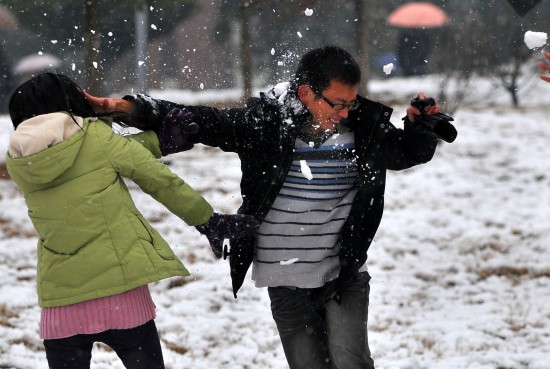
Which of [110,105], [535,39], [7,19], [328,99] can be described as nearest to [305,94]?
[328,99]

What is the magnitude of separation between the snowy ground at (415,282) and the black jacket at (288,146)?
1983 millimetres

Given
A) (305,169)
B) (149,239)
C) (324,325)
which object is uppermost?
(305,169)

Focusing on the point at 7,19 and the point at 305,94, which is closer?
the point at 305,94

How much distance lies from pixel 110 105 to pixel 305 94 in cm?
72

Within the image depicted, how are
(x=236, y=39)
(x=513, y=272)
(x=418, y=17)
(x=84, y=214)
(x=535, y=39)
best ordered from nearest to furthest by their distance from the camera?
1. (x=84, y=214)
2. (x=535, y=39)
3. (x=513, y=272)
4. (x=418, y=17)
5. (x=236, y=39)

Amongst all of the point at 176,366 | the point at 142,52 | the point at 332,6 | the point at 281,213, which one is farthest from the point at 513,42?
the point at 281,213

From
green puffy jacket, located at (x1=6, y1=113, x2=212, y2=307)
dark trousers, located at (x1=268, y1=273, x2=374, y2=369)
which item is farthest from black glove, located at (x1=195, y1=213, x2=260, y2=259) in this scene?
dark trousers, located at (x1=268, y1=273, x2=374, y2=369)

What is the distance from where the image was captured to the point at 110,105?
275cm

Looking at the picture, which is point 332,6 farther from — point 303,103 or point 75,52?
point 75,52

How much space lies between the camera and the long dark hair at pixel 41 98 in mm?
2537

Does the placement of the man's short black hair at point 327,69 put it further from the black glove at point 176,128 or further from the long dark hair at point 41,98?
the long dark hair at point 41,98

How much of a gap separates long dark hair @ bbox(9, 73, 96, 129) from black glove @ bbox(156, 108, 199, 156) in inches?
14.6

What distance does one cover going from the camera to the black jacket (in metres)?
2.91

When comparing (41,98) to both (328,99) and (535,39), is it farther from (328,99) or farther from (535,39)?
(535,39)
